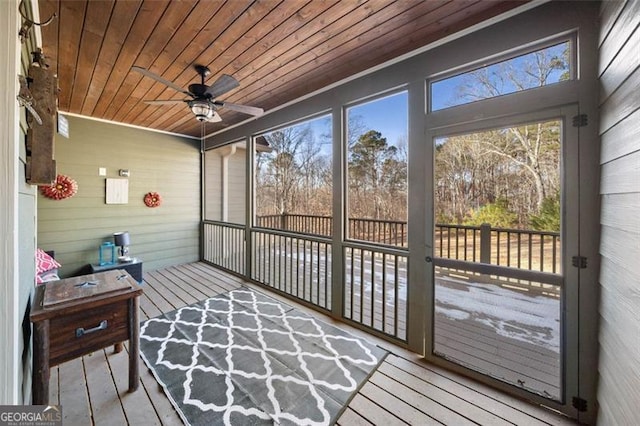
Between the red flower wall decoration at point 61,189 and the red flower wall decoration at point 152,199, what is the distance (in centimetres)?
100

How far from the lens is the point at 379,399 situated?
5.96 feet

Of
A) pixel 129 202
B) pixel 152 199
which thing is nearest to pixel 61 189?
pixel 129 202

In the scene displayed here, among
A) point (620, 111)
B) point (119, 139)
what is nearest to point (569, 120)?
point (620, 111)

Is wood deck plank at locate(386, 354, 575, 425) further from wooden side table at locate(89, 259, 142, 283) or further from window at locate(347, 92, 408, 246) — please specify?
wooden side table at locate(89, 259, 142, 283)

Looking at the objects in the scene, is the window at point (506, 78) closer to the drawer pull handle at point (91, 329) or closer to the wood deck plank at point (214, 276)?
the drawer pull handle at point (91, 329)

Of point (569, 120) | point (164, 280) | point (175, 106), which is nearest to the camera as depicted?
point (569, 120)

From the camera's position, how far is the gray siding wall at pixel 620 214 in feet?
3.70

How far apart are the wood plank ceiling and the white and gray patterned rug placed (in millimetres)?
2766

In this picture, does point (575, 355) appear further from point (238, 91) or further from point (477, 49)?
point (238, 91)

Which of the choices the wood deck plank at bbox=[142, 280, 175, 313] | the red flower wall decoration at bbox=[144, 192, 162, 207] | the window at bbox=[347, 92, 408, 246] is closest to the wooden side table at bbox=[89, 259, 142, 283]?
the wood deck plank at bbox=[142, 280, 175, 313]

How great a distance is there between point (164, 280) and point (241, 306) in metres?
1.93

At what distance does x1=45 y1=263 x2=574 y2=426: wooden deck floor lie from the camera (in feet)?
5.38

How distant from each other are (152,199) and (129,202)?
0.36 meters

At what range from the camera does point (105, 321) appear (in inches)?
66.7
